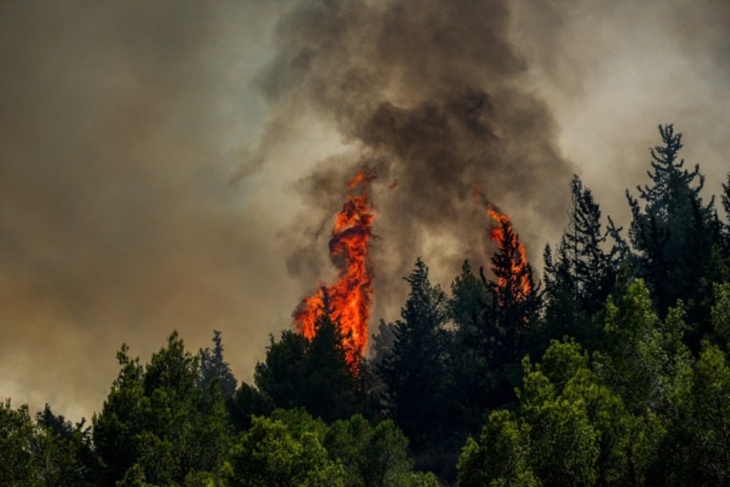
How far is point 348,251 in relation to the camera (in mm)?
123375

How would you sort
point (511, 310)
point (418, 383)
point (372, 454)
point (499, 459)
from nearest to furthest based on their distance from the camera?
point (499, 459)
point (372, 454)
point (511, 310)
point (418, 383)

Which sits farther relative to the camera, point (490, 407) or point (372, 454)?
point (490, 407)

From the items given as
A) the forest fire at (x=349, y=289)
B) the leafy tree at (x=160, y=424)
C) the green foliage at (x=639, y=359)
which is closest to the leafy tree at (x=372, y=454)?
the leafy tree at (x=160, y=424)

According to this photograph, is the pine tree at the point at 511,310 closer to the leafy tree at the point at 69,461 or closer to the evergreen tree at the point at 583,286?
the evergreen tree at the point at 583,286

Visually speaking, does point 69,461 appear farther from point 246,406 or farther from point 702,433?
point 702,433

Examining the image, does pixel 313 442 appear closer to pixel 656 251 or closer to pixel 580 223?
pixel 656 251

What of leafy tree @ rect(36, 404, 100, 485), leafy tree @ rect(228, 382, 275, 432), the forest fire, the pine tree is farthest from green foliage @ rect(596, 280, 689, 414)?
the forest fire

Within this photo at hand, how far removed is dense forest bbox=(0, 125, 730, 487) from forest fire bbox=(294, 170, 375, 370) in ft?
120

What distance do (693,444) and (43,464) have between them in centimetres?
3416

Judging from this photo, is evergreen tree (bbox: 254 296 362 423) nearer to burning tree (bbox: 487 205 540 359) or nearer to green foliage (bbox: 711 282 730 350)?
burning tree (bbox: 487 205 540 359)

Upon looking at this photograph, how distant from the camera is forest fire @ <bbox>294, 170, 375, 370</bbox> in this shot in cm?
11106

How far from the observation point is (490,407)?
60.1 meters

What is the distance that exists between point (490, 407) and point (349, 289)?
191ft

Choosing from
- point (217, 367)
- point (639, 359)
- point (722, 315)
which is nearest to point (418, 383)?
point (722, 315)
